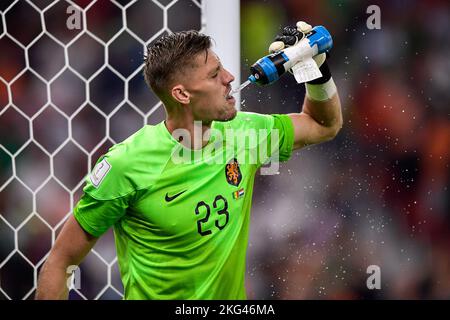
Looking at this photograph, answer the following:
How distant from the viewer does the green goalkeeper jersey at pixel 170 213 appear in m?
1.21

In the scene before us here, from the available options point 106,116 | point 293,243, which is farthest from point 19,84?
point 293,243

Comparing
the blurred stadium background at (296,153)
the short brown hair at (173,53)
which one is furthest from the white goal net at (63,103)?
the short brown hair at (173,53)

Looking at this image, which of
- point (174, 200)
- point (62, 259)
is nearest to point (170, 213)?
point (174, 200)

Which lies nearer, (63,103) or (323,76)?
(323,76)

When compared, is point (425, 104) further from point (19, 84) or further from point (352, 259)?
point (19, 84)

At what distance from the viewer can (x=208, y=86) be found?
49.1 inches

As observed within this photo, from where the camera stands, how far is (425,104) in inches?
76.0

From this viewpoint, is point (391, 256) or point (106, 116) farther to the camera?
point (391, 256)

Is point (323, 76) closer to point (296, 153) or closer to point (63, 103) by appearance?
point (296, 153)

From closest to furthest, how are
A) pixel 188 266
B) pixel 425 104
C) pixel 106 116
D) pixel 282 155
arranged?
pixel 188 266 → pixel 282 155 → pixel 106 116 → pixel 425 104

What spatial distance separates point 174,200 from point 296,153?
0.75 meters

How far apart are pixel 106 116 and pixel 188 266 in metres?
0.67

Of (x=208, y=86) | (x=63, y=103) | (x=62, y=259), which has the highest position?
(x=208, y=86)

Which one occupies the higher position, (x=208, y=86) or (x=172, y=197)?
(x=208, y=86)
